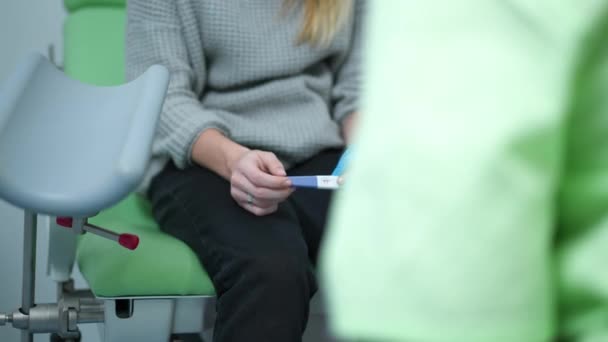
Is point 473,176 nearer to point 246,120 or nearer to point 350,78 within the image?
point 246,120

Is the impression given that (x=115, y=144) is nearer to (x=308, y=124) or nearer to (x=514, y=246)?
(x=308, y=124)

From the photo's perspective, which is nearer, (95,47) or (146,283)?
(146,283)

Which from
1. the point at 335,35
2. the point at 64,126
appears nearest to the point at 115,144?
the point at 64,126

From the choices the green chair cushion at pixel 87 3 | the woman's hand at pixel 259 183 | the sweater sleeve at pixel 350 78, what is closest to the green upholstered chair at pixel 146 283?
the woman's hand at pixel 259 183

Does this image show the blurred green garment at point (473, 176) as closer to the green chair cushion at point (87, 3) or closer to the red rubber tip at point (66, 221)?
the red rubber tip at point (66, 221)

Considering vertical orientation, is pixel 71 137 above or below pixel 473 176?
below

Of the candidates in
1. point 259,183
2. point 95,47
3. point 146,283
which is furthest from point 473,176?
point 95,47

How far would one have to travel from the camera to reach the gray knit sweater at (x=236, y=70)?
1.13 m

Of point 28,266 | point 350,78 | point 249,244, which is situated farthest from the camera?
point 350,78

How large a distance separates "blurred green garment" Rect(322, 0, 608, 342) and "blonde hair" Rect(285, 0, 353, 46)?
934 mm

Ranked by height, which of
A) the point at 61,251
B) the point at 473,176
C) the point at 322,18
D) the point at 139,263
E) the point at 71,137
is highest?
the point at 473,176

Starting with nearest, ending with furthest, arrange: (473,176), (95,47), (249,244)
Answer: (473,176) < (249,244) < (95,47)

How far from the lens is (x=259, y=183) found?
37.9 inches

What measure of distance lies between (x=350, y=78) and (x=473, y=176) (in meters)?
A: 1.03
